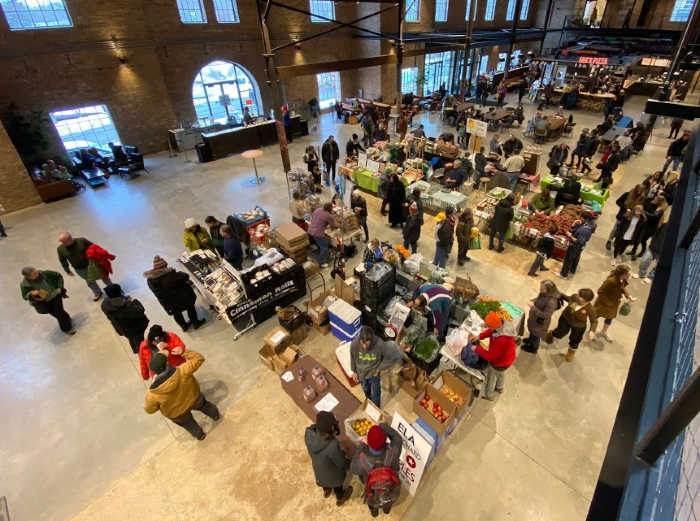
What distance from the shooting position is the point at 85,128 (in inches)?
568

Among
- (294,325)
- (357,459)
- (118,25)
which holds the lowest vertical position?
(294,325)

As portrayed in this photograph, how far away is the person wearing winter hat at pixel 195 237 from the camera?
698 cm

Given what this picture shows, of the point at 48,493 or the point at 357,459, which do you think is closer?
the point at 357,459

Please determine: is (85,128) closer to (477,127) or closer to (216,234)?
(216,234)

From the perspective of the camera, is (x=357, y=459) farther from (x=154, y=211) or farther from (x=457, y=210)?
(x=154, y=211)

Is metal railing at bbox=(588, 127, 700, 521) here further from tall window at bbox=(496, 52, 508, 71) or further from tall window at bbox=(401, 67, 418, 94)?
tall window at bbox=(496, 52, 508, 71)

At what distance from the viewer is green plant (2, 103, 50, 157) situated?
1236 centimetres

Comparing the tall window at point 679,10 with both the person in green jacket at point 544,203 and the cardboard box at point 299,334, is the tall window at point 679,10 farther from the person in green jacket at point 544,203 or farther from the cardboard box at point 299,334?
the cardboard box at point 299,334

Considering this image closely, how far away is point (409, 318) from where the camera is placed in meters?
5.60

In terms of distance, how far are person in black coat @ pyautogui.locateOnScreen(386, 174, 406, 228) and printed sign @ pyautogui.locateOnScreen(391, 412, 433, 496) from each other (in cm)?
584

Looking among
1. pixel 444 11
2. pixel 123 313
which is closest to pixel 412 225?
pixel 123 313

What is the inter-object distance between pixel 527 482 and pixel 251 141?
51.4 feet

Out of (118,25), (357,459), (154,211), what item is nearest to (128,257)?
(154,211)

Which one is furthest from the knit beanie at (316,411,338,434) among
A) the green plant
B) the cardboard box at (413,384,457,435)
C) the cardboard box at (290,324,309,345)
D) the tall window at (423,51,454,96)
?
the tall window at (423,51,454,96)
